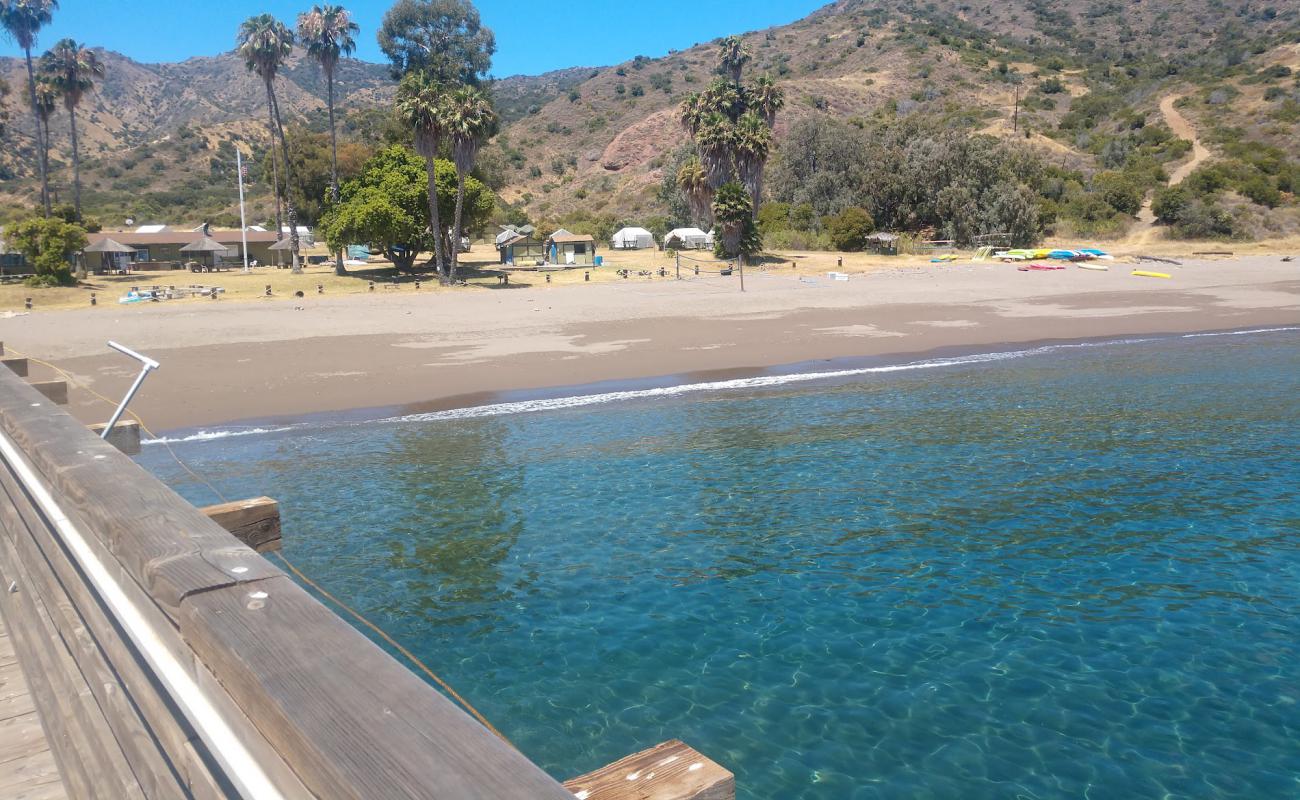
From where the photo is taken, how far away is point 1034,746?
22.0 ft

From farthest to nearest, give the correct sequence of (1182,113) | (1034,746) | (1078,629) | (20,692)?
(1182,113), (1078,629), (1034,746), (20,692)

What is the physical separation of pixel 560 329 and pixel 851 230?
30.0m

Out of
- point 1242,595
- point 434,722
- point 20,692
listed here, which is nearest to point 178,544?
point 434,722

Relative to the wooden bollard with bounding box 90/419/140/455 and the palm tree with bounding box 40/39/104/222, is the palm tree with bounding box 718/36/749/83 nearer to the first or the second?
the palm tree with bounding box 40/39/104/222

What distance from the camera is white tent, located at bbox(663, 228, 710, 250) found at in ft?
184

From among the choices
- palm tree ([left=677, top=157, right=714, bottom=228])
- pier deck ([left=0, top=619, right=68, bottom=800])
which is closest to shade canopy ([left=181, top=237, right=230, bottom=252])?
palm tree ([left=677, top=157, right=714, bottom=228])

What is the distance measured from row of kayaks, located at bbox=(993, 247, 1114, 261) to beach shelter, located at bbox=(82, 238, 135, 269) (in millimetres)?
45372

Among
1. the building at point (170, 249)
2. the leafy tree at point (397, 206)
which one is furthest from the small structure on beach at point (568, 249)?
the building at point (170, 249)

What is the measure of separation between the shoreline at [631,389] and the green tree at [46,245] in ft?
102

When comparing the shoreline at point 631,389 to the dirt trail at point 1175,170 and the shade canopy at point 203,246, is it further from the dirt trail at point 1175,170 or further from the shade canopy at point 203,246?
the shade canopy at point 203,246

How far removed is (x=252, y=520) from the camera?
3.89 meters

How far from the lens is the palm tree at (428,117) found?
42.3 m

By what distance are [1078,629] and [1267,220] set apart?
58.8m

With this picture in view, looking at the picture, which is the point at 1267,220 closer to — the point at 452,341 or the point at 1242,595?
the point at 452,341
